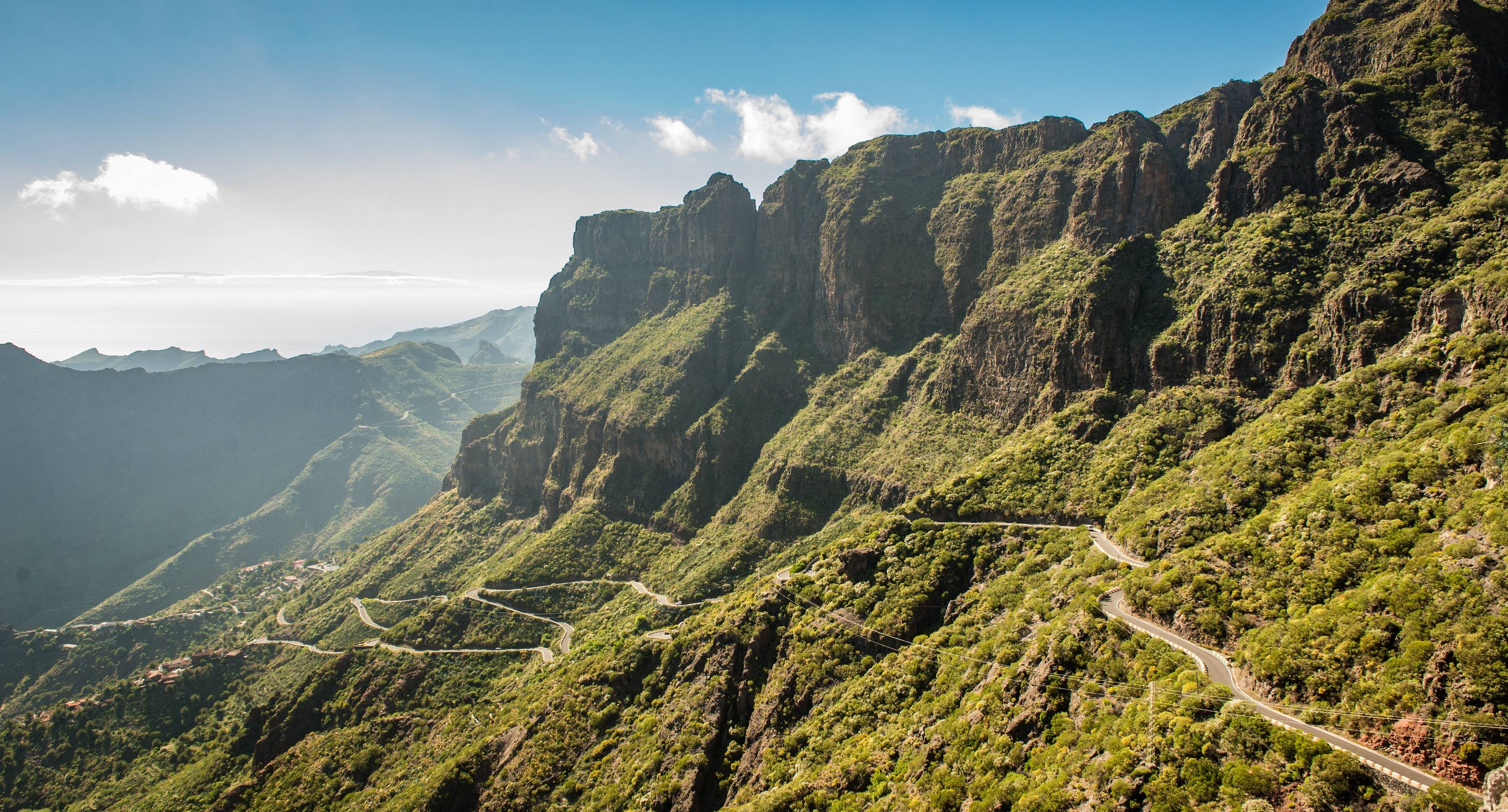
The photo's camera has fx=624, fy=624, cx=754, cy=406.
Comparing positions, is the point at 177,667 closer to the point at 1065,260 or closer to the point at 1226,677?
the point at 1226,677

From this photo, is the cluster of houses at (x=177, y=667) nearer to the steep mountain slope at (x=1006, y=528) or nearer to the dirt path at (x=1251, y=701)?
the steep mountain slope at (x=1006, y=528)

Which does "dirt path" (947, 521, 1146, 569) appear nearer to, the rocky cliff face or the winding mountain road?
the winding mountain road

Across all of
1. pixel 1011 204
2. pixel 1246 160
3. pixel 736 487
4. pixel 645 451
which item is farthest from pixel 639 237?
pixel 1246 160

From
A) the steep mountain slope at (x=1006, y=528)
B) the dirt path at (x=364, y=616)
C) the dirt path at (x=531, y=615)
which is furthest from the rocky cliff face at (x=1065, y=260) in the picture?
the dirt path at (x=364, y=616)

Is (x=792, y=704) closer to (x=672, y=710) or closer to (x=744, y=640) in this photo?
(x=744, y=640)

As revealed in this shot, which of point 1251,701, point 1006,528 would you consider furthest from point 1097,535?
point 1251,701

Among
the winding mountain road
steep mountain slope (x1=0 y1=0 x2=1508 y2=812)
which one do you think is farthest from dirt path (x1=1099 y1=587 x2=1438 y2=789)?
steep mountain slope (x1=0 y1=0 x2=1508 y2=812)
